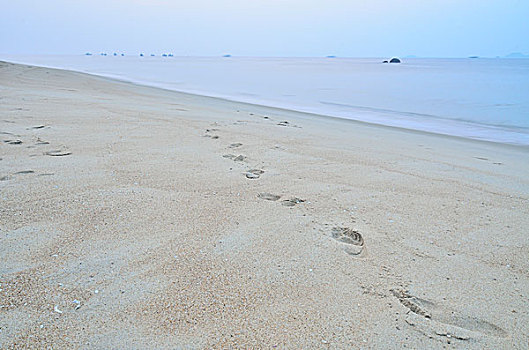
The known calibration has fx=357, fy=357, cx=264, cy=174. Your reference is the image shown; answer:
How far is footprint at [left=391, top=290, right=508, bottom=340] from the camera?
1615mm

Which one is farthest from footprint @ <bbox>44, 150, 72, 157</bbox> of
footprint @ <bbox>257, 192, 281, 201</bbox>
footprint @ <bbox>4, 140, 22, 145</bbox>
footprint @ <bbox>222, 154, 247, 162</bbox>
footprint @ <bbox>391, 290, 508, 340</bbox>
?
footprint @ <bbox>391, 290, 508, 340</bbox>

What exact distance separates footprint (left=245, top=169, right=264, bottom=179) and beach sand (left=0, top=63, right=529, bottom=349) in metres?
0.02

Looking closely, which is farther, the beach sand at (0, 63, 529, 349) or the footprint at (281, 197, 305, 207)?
the footprint at (281, 197, 305, 207)

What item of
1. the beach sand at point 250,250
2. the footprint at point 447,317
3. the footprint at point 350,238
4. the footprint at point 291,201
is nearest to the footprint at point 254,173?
the beach sand at point 250,250

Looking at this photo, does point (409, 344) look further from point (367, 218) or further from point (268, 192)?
point (268, 192)

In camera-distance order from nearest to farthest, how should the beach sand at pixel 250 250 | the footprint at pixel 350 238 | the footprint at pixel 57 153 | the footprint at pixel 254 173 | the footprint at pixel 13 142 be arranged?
the beach sand at pixel 250 250 → the footprint at pixel 350 238 → the footprint at pixel 254 173 → the footprint at pixel 57 153 → the footprint at pixel 13 142

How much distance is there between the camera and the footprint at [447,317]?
162 cm

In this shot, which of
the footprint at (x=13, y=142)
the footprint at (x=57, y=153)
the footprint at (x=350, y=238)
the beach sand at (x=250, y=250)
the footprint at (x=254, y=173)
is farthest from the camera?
the footprint at (x=13, y=142)

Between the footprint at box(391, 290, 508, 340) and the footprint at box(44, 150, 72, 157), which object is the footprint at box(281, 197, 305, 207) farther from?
the footprint at box(44, 150, 72, 157)

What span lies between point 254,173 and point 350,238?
1.38 metres

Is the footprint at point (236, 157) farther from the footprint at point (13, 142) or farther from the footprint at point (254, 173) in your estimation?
the footprint at point (13, 142)

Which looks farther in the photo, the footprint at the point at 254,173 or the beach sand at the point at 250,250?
the footprint at the point at 254,173

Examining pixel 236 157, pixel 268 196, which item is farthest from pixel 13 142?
pixel 268 196

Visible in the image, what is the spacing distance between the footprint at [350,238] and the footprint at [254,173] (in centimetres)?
115
